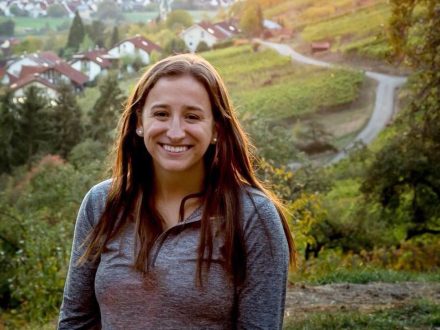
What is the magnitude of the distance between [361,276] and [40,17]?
24503 millimetres

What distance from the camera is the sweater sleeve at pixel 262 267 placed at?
1.66 meters

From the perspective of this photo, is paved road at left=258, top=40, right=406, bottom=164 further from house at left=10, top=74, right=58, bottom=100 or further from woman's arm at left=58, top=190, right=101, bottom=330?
woman's arm at left=58, top=190, right=101, bottom=330

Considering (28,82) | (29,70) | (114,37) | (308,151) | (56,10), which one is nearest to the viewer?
(308,151)

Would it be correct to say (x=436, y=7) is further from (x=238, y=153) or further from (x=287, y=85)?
(x=287, y=85)

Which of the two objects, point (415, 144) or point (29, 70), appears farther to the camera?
point (29, 70)

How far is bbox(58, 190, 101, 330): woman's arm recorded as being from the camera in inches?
71.6

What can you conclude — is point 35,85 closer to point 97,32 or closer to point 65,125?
point 65,125

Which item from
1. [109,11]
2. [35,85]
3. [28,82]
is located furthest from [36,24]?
[35,85]

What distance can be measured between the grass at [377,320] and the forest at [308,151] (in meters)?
0.01

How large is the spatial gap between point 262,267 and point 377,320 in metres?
3.12

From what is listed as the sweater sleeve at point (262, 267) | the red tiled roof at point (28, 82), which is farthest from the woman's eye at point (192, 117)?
the red tiled roof at point (28, 82)

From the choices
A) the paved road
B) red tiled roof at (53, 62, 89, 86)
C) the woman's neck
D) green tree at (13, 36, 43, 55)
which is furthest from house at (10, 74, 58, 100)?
the woman's neck

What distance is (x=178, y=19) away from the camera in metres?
25.2

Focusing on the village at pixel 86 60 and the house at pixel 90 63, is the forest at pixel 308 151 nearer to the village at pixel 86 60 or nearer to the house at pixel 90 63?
the village at pixel 86 60
